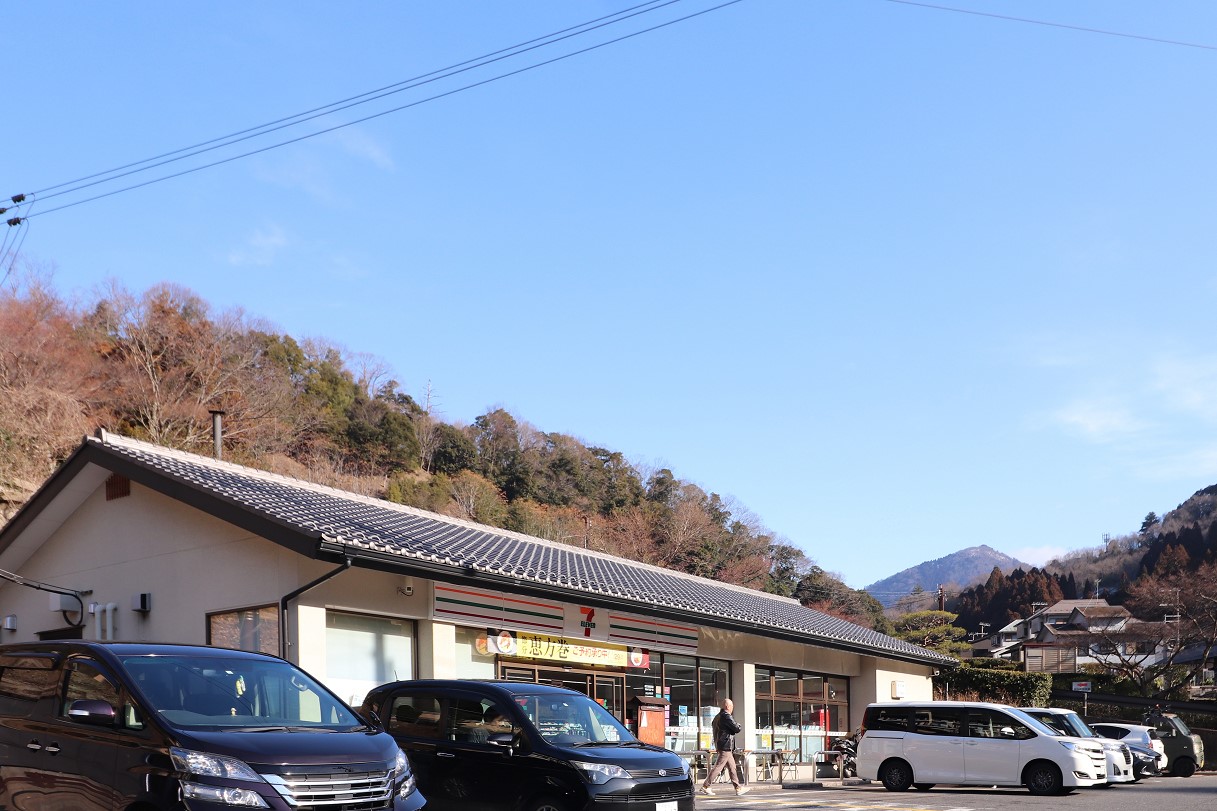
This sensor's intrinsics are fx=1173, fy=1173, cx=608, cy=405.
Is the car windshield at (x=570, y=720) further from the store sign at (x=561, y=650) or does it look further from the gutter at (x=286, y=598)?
the store sign at (x=561, y=650)

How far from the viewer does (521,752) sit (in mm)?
10750

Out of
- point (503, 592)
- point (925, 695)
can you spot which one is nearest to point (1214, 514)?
point (925, 695)

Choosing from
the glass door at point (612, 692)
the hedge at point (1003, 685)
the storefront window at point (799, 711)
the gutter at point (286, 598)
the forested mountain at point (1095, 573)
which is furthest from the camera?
the forested mountain at point (1095, 573)

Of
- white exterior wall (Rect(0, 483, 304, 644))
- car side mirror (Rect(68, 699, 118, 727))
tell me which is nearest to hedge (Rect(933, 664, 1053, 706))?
white exterior wall (Rect(0, 483, 304, 644))

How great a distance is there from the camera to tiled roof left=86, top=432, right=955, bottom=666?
51.6 feet

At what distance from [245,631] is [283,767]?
31.0ft

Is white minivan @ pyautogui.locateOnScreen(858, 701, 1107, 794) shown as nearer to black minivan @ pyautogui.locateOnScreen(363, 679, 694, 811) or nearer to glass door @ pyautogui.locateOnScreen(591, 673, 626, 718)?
glass door @ pyautogui.locateOnScreen(591, 673, 626, 718)

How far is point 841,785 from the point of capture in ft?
79.8

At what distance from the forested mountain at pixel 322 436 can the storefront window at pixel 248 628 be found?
17866 mm

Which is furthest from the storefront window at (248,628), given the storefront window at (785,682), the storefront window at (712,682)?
the storefront window at (785,682)

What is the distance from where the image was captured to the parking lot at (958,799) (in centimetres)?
1678

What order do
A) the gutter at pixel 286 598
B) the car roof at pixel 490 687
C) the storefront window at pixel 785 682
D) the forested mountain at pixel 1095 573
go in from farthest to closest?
1. the forested mountain at pixel 1095 573
2. the storefront window at pixel 785 682
3. the gutter at pixel 286 598
4. the car roof at pixel 490 687

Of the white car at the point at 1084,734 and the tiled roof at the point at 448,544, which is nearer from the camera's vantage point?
the tiled roof at the point at 448,544

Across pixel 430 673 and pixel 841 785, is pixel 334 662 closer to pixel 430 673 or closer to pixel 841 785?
pixel 430 673
